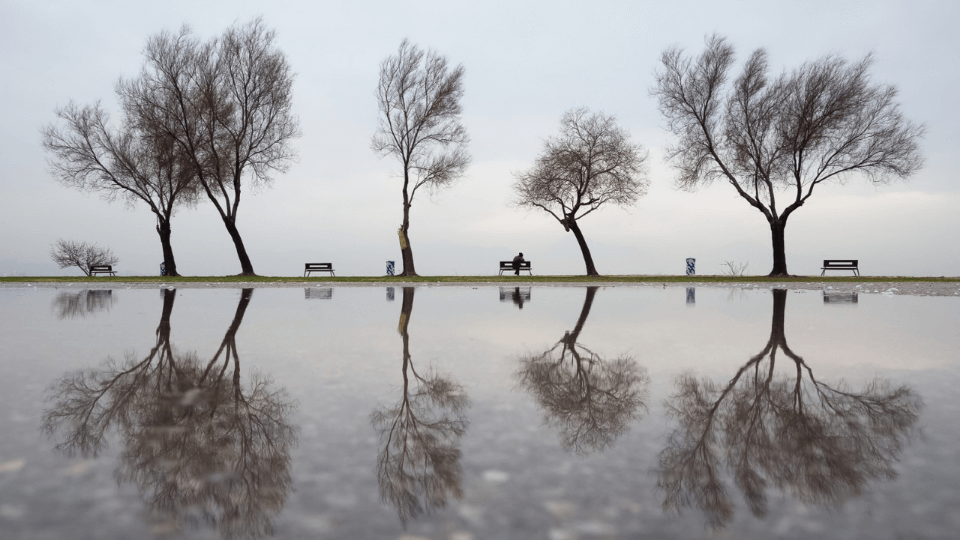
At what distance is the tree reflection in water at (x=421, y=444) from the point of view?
10.8 feet

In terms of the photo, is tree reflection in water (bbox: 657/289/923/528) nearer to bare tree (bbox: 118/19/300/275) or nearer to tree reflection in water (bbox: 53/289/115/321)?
tree reflection in water (bbox: 53/289/115/321)

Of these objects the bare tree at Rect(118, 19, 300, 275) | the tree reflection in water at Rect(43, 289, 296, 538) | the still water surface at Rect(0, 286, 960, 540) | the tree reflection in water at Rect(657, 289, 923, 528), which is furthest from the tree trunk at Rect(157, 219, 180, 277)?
the tree reflection in water at Rect(657, 289, 923, 528)

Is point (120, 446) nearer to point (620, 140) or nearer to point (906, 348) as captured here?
point (906, 348)

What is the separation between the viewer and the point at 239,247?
110ft

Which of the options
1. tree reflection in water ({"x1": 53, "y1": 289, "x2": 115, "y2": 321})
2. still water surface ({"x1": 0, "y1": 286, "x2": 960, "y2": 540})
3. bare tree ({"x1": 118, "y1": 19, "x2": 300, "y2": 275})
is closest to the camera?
still water surface ({"x1": 0, "y1": 286, "x2": 960, "y2": 540})

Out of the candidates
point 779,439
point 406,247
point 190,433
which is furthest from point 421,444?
point 406,247

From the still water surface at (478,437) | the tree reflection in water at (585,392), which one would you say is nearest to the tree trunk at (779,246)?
the still water surface at (478,437)

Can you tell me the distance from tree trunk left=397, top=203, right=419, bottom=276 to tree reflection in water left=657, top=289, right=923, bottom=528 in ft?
93.7

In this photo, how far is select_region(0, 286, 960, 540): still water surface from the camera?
3006 millimetres

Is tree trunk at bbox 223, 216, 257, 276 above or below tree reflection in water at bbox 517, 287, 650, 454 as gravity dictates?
above

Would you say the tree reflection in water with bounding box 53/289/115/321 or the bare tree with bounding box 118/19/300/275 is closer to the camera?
the tree reflection in water with bounding box 53/289/115/321

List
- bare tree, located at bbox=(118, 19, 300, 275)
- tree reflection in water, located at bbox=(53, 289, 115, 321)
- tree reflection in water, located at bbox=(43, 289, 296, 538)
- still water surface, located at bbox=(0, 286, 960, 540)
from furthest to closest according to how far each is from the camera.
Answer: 1. bare tree, located at bbox=(118, 19, 300, 275)
2. tree reflection in water, located at bbox=(53, 289, 115, 321)
3. tree reflection in water, located at bbox=(43, 289, 296, 538)
4. still water surface, located at bbox=(0, 286, 960, 540)

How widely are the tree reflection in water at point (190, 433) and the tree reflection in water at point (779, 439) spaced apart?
6.95 feet

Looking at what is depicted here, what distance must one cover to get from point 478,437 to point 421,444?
0.38 metres
